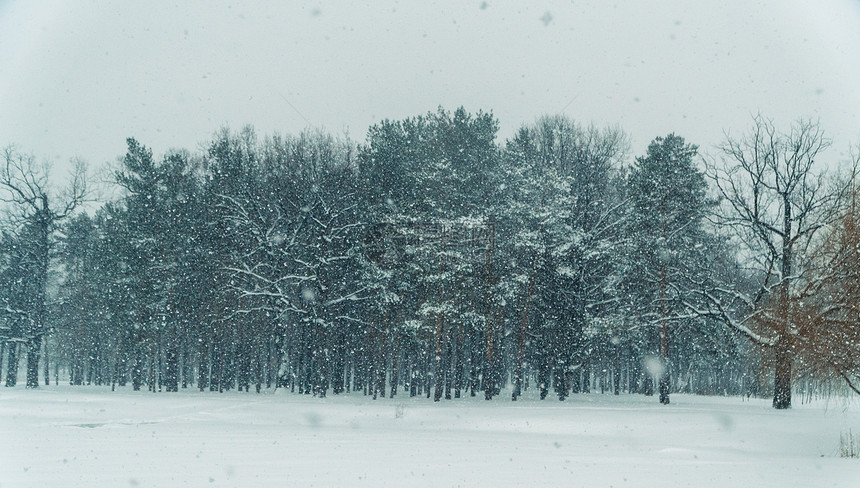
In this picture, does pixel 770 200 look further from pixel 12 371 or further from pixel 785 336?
pixel 12 371

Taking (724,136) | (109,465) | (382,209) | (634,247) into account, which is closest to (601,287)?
(634,247)

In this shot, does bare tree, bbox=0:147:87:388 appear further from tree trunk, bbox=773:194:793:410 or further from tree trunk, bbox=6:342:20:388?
tree trunk, bbox=773:194:793:410

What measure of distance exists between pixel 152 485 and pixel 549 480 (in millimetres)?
7631

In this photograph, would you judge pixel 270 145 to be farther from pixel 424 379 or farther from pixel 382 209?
pixel 424 379

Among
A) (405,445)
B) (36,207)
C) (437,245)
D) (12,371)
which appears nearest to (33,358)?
(12,371)

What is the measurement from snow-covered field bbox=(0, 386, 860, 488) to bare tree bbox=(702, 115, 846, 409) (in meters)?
4.97

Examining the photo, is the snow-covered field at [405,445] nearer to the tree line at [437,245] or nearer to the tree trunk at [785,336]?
the tree trunk at [785,336]

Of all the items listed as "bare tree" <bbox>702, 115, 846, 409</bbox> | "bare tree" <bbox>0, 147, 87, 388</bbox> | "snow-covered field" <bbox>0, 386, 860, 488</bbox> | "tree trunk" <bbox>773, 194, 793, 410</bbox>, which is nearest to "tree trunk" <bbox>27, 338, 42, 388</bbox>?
"bare tree" <bbox>0, 147, 87, 388</bbox>

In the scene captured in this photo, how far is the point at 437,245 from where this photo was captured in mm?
32031

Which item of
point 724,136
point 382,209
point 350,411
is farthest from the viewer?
point 382,209

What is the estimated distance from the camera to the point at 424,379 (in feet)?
156

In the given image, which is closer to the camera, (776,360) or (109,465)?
(109,465)

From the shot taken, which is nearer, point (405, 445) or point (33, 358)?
point (405, 445)

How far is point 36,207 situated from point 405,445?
3397 cm
